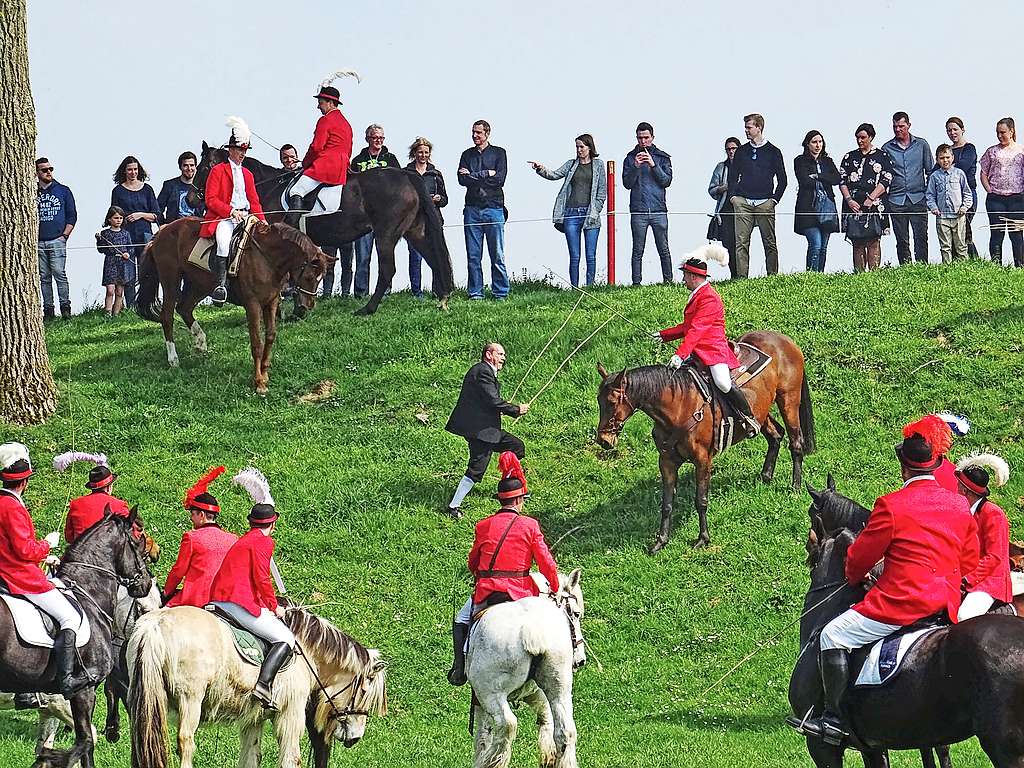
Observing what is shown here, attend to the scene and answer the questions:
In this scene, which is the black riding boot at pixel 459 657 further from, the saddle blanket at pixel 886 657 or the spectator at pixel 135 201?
the spectator at pixel 135 201

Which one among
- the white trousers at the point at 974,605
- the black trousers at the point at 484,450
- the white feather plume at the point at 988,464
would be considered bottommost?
the white trousers at the point at 974,605

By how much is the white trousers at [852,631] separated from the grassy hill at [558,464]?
2526 millimetres

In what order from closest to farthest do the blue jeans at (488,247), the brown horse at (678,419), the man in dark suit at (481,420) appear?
the brown horse at (678,419) < the man in dark suit at (481,420) < the blue jeans at (488,247)

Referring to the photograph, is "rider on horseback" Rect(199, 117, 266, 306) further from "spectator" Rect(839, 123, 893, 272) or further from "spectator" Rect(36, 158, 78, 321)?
"spectator" Rect(839, 123, 893, 272)

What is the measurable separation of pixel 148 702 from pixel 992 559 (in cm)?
587

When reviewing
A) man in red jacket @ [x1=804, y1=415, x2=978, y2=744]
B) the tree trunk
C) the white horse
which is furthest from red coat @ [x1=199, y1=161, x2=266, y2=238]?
man in red jacket @ [x1=804, y1=415, x2=978, y2=744]

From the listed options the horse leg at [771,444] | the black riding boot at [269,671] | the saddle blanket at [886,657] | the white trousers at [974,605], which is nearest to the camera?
the saddle blanket at [886,657]

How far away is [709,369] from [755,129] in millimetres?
7142

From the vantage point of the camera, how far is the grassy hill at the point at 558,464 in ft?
47.0

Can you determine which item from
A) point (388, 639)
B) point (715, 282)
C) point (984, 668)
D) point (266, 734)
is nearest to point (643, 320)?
point (715, 282)

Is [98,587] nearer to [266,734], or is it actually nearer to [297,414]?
[266,734]

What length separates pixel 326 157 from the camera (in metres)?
23.1

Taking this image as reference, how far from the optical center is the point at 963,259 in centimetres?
2456

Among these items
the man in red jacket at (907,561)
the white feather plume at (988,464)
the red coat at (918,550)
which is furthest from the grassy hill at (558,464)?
the red coat at (918,550)
